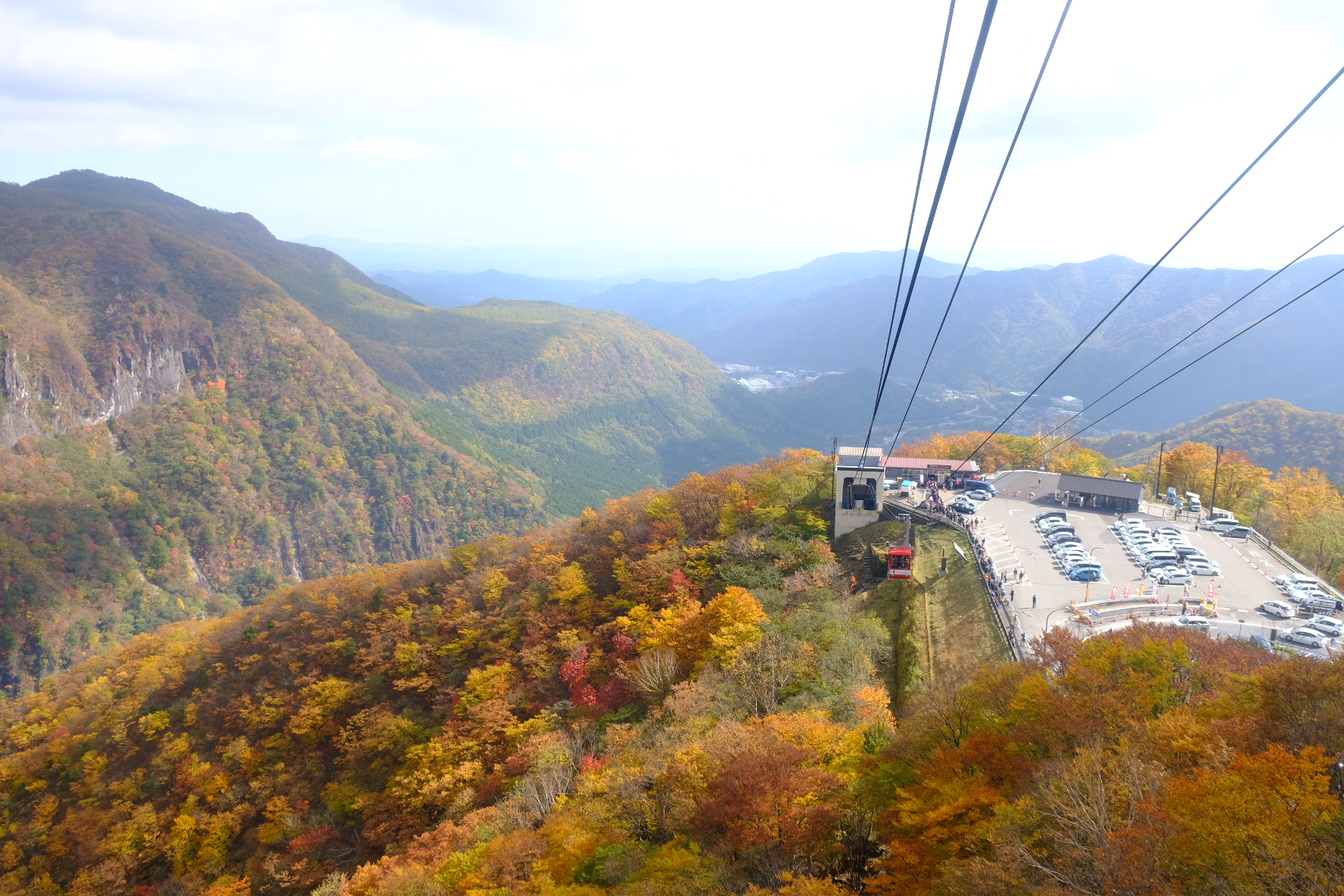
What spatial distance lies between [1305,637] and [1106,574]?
9820 mm

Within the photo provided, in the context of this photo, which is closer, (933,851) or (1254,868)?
(1254,868)

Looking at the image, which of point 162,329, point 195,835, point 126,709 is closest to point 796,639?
point 195,835

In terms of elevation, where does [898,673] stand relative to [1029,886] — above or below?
below

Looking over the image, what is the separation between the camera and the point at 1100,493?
51.6 meters

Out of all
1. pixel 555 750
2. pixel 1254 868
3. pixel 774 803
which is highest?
pixel 1254 868

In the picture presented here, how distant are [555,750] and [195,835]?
33.9 metres

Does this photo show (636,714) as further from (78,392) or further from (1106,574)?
(78,392)

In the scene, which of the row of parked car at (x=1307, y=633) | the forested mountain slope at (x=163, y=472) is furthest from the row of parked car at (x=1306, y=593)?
the forested mountain slope at (x=163, y=472)

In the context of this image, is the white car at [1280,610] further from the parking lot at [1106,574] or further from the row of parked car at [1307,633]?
the row of parked car at [1307,633]

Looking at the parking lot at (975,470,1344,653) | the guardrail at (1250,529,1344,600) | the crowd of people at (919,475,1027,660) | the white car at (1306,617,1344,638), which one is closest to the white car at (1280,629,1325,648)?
the white car at (1306,617,1344,638)

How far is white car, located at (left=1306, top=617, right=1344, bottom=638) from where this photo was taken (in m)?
29.4

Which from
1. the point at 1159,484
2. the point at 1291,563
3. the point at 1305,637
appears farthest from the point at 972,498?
the point at 1305,637

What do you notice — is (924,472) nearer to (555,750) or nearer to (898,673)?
(898,673)

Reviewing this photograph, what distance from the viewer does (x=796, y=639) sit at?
37219 mm
